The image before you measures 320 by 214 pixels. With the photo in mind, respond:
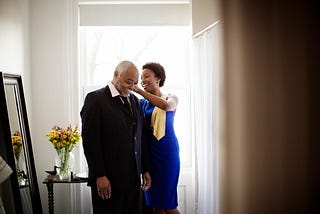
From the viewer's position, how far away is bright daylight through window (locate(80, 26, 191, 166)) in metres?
3.27

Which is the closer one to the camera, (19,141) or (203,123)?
(19,141)

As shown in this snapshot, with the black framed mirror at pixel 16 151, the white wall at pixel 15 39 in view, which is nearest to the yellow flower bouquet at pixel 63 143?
the black framed mirror at pixel 16 151

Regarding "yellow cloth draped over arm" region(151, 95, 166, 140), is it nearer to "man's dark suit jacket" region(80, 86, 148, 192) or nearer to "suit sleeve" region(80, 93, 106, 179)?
"man's dark suit jacket" region(80, 86, 148, 192)

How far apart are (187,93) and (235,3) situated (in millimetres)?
2768

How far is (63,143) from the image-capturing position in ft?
9.03

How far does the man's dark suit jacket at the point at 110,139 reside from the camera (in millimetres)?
2010

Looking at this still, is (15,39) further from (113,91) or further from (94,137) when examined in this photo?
(94,137)

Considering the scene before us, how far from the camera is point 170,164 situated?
8.40ft

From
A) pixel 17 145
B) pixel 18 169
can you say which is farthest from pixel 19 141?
pixel 18 169

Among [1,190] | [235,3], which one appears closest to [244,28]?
[235,3]

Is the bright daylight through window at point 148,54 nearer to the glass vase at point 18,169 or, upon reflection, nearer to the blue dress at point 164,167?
the blue dress at point 164,167

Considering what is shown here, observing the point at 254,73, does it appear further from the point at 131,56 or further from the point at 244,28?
the point at 131,56

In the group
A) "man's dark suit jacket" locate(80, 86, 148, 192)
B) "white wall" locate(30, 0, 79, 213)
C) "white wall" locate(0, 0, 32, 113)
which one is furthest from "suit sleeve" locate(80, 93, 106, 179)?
"white wall" locate(30, 0, 79, 213)

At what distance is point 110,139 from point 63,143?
2.72 feet
